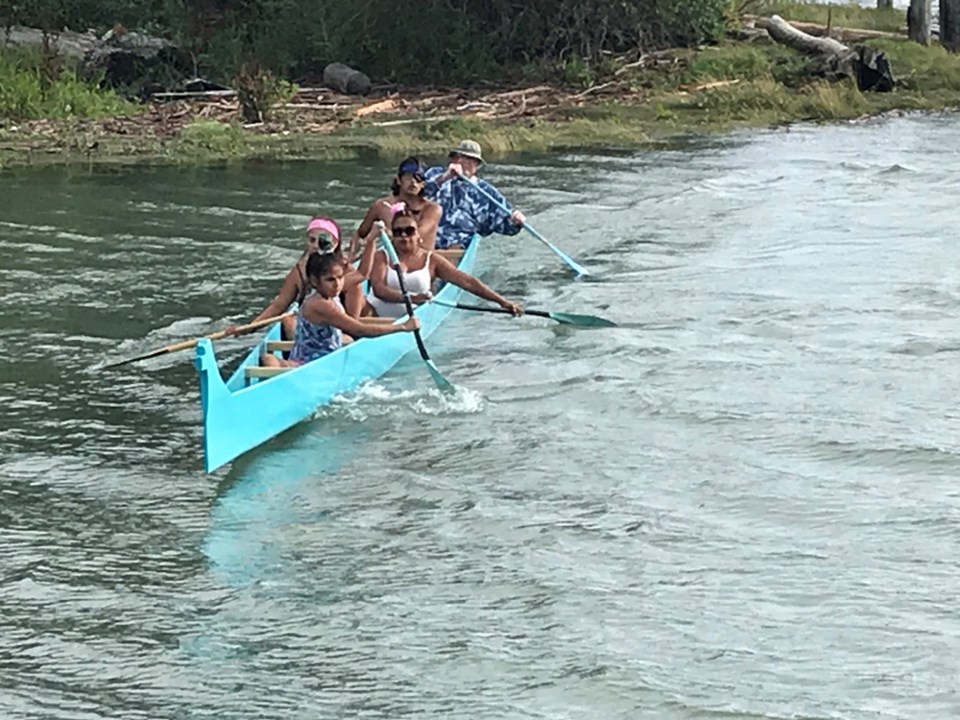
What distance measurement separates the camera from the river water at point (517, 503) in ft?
24.3

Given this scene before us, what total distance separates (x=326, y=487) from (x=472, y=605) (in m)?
2.00

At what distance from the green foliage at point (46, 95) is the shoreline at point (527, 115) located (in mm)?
403

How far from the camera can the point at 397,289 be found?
1276 centimetres

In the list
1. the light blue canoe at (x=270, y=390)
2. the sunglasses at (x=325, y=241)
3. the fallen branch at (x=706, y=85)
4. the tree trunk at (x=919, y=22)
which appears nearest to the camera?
the light blue canoe at (x=270, y=390)

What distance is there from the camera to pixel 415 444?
35.3 feet

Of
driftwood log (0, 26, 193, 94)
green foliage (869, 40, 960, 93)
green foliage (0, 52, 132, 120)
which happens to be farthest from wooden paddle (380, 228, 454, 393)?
green foliage (869, 40, 960, 93)

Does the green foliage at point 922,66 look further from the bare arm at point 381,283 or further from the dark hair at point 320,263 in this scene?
the dark hair at point 320,263

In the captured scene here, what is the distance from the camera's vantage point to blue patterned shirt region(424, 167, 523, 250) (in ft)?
51.6

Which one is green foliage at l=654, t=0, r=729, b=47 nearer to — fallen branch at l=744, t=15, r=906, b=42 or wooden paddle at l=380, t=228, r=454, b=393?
fallen branch at l=744, t=15, r=906, b=42

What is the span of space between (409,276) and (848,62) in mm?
16597

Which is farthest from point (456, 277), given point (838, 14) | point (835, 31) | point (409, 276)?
point (838, 14)

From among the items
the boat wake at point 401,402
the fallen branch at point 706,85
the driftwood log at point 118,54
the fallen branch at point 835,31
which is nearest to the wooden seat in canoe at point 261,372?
the boat wake at point 401,402

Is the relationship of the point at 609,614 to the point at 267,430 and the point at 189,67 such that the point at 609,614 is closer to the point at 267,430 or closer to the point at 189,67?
the point at 267,430

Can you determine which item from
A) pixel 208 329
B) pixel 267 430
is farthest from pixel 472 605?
pixel 208 329
